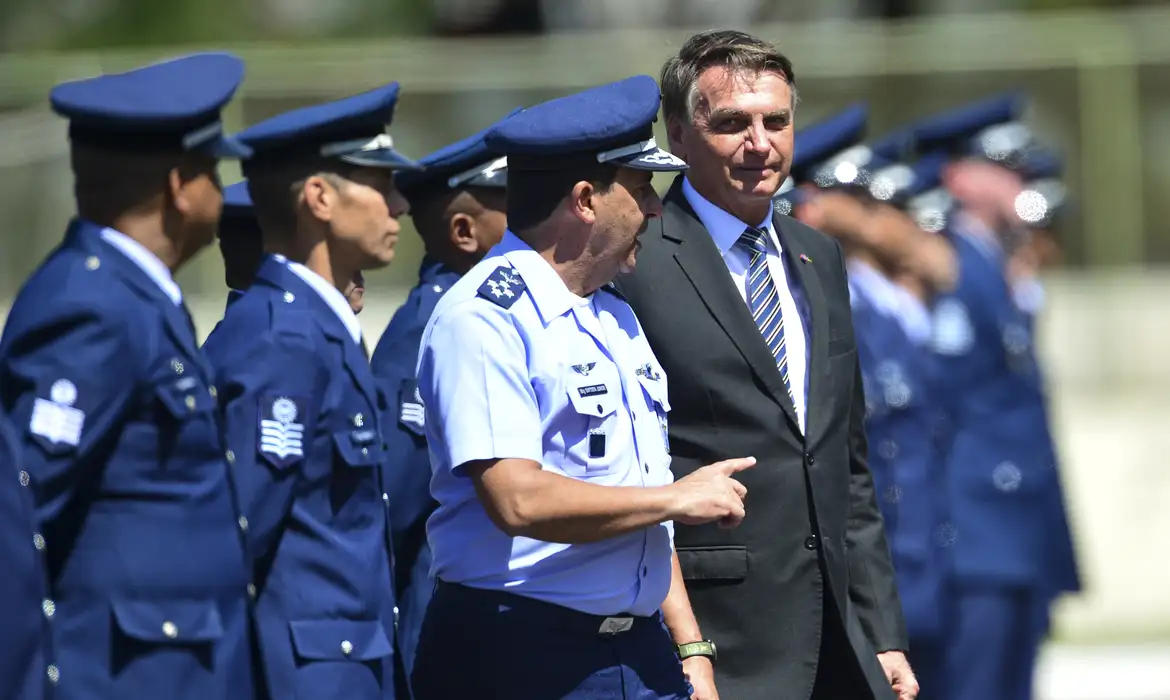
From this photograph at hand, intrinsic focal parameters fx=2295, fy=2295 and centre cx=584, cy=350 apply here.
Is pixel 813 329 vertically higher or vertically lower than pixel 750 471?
higher

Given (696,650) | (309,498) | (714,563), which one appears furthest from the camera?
(714,563)

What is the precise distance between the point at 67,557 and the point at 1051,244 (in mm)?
7946

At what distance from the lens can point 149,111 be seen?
4555mm

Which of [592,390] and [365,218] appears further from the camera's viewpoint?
[365,218]

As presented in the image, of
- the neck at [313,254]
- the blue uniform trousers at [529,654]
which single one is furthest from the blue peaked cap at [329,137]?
the blue uniform trousers at [529,654]

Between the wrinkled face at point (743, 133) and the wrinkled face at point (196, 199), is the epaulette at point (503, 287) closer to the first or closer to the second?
the wrinkled face at point (196, 199)

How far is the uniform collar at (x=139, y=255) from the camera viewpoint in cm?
446

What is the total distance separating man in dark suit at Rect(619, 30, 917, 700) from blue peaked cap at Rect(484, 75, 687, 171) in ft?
1.91

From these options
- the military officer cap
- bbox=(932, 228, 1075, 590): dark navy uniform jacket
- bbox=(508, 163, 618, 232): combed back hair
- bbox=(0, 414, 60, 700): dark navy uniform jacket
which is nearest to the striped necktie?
bbox=(508, 163, 618, 232): combed back hair

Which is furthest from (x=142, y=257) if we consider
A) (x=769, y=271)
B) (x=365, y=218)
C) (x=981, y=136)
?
(x=981, y=136)

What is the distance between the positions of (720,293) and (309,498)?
1.04m

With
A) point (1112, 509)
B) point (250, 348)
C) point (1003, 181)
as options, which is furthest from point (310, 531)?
point (1112, 509)

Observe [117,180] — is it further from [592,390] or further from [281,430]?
[592,390]

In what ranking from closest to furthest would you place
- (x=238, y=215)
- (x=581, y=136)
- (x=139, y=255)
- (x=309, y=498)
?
(x=139, y=255) → (x=581, y=136) → (x=309, y=498) → (x=238, y=215)
